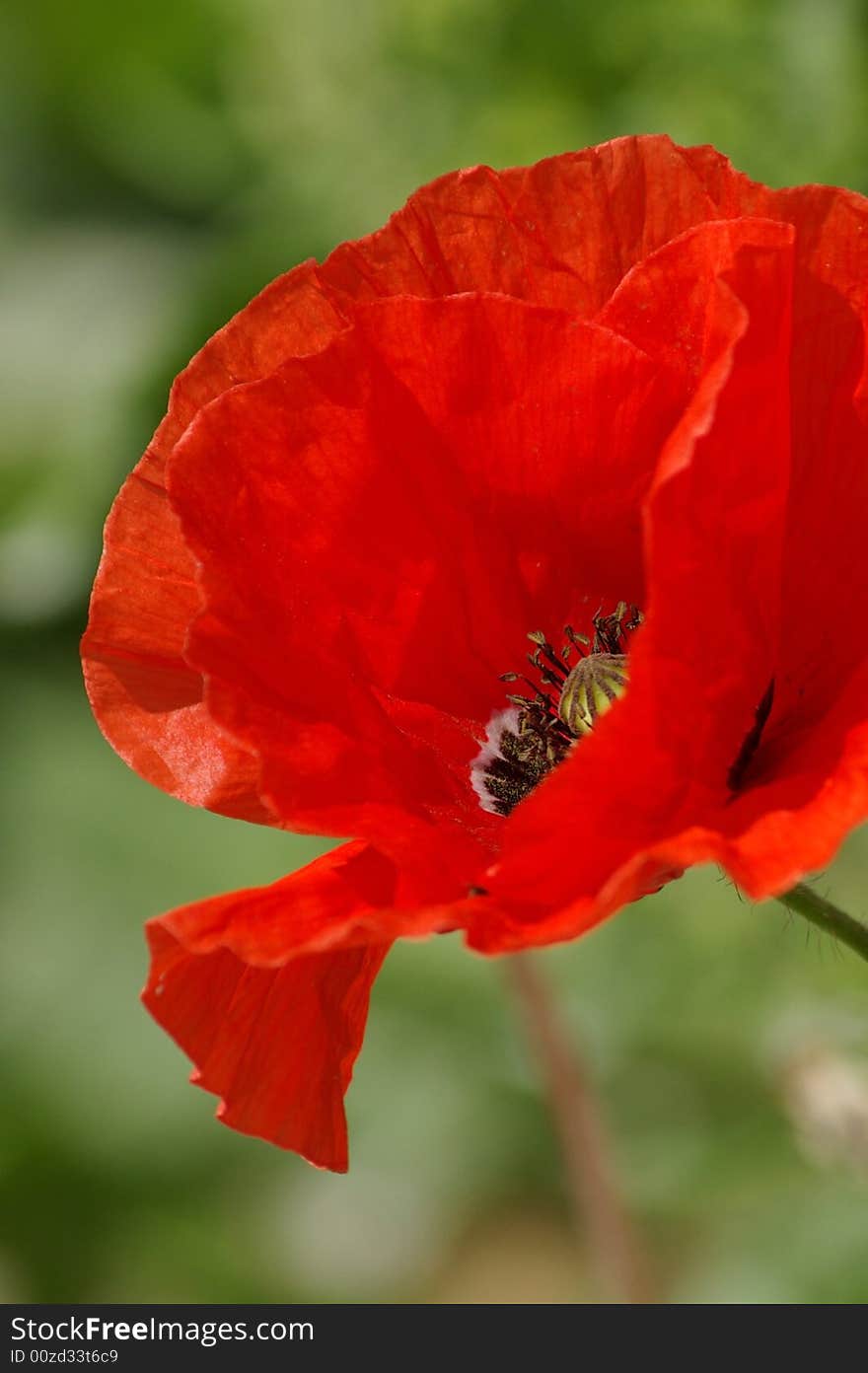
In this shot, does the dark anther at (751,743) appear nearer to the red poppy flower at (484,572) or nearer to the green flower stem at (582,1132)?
the red poppy flower at (484,572)

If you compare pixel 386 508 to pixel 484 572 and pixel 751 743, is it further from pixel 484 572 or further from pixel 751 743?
pixel 751 743

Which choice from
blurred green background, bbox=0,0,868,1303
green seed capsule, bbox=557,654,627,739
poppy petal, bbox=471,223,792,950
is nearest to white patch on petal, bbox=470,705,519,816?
green seed capsule, bbox=557,654,627,739

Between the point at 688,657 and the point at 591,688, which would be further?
the point at 591,688

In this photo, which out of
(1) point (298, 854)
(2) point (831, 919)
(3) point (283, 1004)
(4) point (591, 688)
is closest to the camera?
(2) point (831, 919)

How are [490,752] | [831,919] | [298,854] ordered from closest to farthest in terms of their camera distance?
1. [831,919]
2. [490,752]
3. [298,854]

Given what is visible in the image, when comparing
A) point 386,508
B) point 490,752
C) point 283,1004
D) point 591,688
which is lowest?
point 283,1004

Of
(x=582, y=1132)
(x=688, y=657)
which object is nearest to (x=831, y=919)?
(x=688, y=657)

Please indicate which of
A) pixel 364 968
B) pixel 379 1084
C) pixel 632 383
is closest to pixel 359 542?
pixel 632 383
